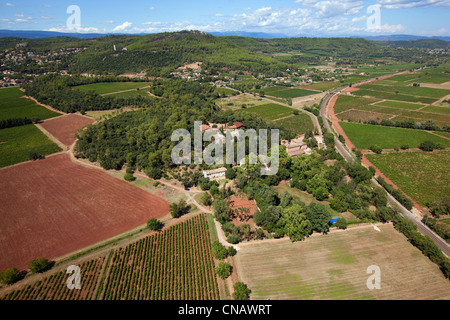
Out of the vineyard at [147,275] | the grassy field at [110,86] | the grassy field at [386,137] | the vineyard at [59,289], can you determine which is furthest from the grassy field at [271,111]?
the vineyard at [59,289]

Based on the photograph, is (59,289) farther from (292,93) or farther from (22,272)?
(292,93)

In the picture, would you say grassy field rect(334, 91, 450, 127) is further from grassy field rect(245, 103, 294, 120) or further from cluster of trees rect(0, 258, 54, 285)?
cluster of trees rect(0, 258, 54, 285)

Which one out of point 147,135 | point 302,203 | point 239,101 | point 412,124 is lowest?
point 302,203

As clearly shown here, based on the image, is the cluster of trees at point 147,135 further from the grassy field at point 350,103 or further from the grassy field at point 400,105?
the grassy field at point 400,105

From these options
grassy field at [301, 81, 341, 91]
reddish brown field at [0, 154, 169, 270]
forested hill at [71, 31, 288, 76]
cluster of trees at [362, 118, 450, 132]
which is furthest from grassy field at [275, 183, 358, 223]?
forested hill at [71, 31, 288, 76]

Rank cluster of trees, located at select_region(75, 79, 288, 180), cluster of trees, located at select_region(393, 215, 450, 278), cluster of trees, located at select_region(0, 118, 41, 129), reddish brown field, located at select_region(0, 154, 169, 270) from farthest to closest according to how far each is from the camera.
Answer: cluster of trees, located at select_region(0, 118, 41, 129) < cluster of trees, located at select_region(75, 79, 288, 180) < reddish brown field, located at select_region(0, 154, 169, 270) < cluster of trees, located at select_region(393, 215, 450, 278)

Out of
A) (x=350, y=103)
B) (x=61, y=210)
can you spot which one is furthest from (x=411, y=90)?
(x=61, y=210)
